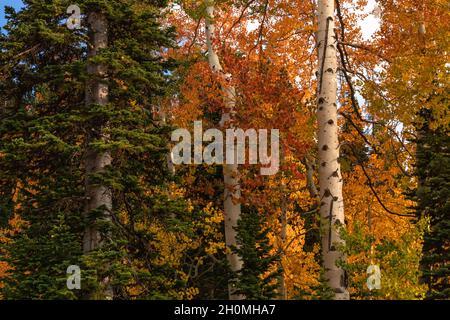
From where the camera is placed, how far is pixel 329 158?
675cm

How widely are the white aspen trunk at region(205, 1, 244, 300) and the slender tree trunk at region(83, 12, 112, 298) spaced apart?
313cm

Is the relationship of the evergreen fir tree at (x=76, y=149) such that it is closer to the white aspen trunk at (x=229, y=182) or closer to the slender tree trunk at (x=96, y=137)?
the slender tree trunk at (x=96, y=137)

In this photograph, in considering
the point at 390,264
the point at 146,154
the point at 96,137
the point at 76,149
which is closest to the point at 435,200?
the point at 390,264

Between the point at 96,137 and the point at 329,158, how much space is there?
4890 mm

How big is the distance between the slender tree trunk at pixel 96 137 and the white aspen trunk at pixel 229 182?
10.3 feet

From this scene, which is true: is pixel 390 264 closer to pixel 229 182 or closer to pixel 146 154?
pixel 146 154

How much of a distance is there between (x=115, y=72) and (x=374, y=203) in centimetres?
1386

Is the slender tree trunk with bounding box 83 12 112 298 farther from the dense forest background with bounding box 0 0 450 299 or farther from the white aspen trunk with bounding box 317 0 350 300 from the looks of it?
the white aspen trunk with bounding box 317 0 350 300

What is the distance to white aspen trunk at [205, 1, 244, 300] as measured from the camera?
12219 mm

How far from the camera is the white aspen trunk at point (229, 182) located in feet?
40.1

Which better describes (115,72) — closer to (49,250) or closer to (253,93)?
(49,250)

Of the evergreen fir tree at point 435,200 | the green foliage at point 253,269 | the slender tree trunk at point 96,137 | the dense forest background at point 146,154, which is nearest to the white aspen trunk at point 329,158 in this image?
the dense forest background at point 146,154

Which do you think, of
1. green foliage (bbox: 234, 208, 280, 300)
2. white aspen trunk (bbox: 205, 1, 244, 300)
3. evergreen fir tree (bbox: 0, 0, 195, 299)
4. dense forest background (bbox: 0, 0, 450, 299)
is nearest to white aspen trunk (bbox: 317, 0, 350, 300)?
dense forest background (bbox: 0, 0, 450, 299)
